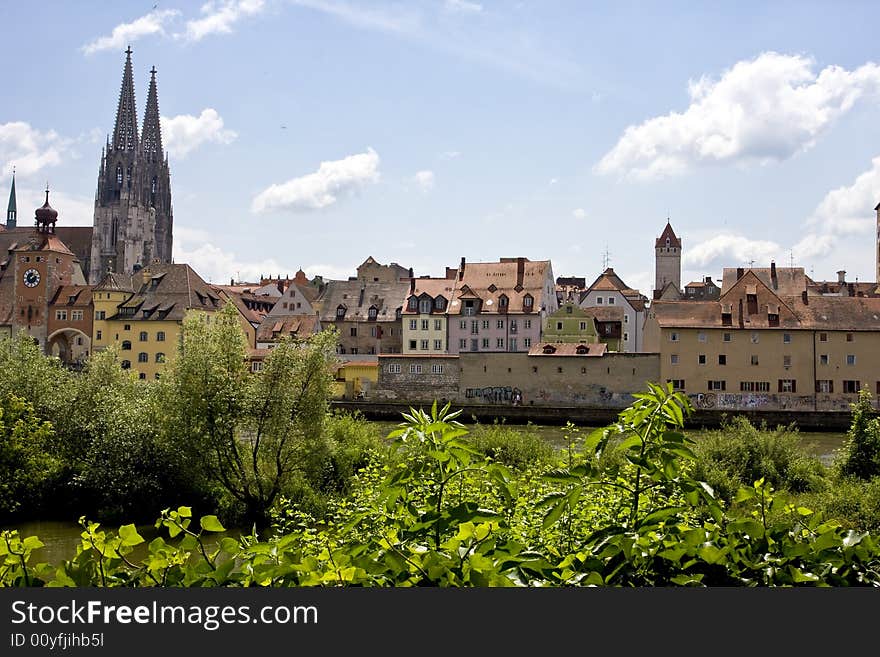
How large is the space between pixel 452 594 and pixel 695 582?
1.50 m

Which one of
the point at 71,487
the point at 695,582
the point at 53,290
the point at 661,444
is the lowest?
the point at 71,487

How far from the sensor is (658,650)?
2680mm

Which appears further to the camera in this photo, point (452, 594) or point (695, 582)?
point (695, 582)

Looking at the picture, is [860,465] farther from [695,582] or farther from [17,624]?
[17,624]

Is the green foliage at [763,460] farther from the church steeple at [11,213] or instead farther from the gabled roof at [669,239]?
the church steeple at [11,213]

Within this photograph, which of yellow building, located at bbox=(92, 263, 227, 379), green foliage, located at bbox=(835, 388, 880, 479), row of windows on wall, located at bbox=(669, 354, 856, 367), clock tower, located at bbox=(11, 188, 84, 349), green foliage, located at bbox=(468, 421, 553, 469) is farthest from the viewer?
clock tower, located at bbox=(11, 188, 84, 349)

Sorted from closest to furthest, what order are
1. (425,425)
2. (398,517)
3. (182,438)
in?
1. (425,425)
2. (398,517)
3. (182,438)

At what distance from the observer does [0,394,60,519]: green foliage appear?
2408 centimetres

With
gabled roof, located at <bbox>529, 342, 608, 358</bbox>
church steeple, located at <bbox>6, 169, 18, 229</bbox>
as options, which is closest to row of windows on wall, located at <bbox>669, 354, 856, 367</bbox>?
gabled roof, located at <bbox>529, 342, 608, 358</bbox>

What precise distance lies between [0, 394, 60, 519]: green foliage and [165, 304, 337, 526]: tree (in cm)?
350

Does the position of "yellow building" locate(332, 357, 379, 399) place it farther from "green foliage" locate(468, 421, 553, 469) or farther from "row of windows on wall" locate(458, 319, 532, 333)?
"green foliage" locate(468, 421, 553, 469)

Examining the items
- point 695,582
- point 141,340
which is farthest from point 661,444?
point 141,340

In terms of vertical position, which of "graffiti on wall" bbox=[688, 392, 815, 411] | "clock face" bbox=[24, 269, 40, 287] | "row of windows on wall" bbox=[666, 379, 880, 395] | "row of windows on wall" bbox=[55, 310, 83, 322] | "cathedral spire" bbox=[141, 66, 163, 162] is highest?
"cathedral spire" bbox=[141, 66, 163, 162]

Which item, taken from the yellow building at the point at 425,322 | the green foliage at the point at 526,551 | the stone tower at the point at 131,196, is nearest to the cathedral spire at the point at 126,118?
the stone tower at the point at 131,196
